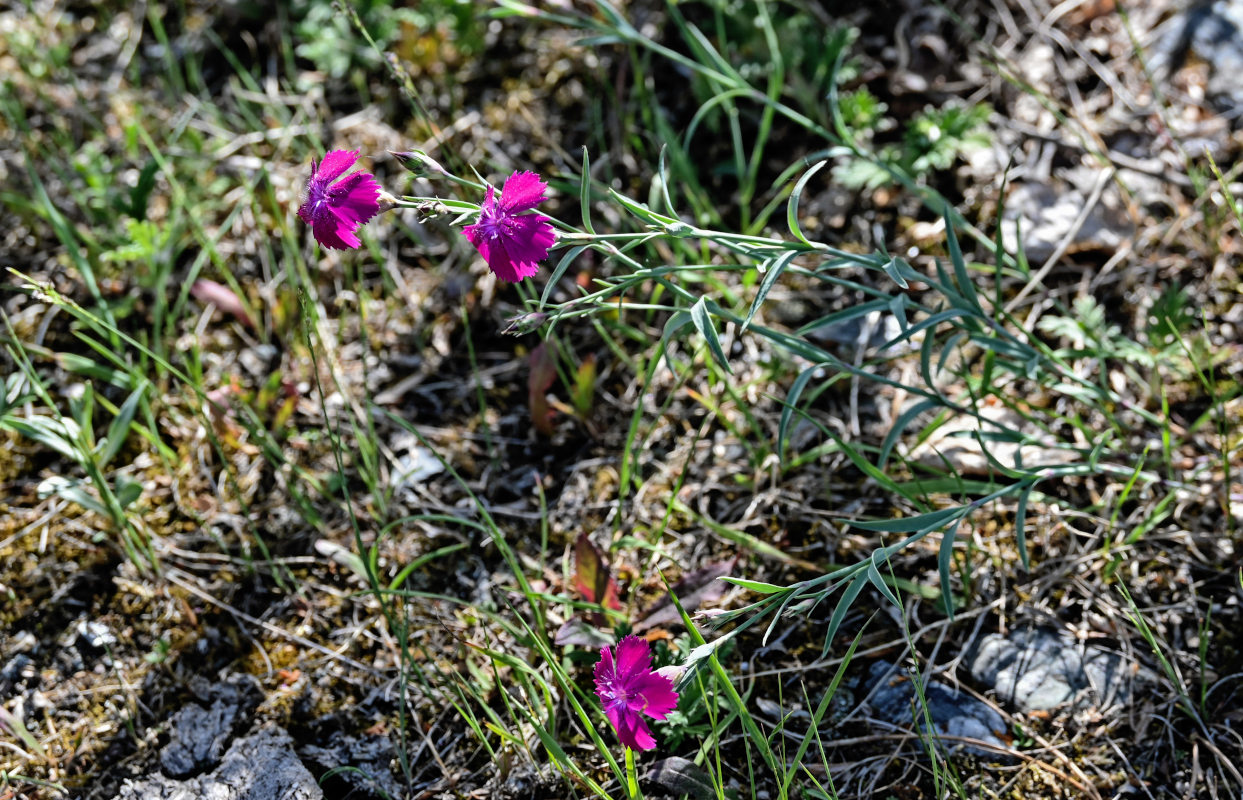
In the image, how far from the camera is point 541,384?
210 cm

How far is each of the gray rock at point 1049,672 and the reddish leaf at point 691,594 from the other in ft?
1.58

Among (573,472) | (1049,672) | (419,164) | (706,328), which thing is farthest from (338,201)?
(1049,672)

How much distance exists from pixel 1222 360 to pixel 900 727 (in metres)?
1.10

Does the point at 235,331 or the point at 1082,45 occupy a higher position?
the point at 1082,45

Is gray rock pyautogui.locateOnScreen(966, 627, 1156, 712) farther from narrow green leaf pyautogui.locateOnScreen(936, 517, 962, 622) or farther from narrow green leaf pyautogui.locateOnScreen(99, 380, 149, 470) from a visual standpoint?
narrow green leaf pyautogui.locateOnScreen(99, 380, 149, 470)

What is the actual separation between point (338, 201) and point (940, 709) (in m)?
1.32

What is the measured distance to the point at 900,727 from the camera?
1654 millimetres

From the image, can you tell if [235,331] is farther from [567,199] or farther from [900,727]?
[900,727]

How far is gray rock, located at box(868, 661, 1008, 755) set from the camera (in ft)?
5.42

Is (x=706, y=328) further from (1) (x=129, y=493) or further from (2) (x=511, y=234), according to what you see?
(1) (x=129, y=493)

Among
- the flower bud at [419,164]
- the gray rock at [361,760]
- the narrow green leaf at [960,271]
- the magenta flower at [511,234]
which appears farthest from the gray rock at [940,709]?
the flower bud at [419,164]

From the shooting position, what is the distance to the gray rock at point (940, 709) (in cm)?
165

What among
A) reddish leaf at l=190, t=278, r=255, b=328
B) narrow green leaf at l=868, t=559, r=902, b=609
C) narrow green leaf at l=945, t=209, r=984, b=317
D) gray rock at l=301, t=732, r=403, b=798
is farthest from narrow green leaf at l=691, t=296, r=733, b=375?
reddish leaf at l=190, t=278, r=255, b=328

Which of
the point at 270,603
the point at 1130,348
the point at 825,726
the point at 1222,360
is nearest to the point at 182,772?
the point at 270,603
